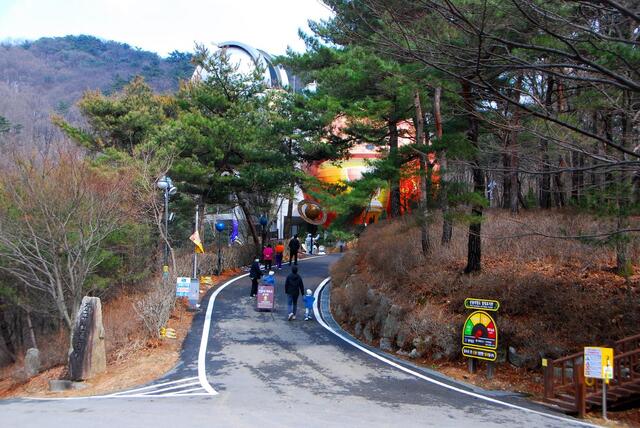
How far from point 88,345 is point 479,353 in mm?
8599

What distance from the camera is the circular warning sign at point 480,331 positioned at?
11219mm

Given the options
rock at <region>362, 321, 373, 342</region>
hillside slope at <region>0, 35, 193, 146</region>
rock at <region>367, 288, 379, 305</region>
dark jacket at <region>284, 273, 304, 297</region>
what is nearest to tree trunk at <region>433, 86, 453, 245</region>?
rock at <region>367, 288, 379, 305</region>

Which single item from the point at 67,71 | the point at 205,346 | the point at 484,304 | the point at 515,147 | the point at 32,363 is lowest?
the point at 32,363

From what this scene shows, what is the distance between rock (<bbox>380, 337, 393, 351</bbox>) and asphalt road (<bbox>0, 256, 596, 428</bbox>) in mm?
447

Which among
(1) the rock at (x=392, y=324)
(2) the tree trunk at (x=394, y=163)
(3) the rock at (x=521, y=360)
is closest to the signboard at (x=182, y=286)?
(1) the rock at (x=392, y=324)

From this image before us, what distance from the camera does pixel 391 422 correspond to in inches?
321

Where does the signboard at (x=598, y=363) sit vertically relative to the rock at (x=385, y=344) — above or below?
above

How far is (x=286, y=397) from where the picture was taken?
9586mm

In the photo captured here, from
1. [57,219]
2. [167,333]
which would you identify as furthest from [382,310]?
[57,219]

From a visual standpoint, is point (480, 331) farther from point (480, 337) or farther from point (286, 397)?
point (286, 397)

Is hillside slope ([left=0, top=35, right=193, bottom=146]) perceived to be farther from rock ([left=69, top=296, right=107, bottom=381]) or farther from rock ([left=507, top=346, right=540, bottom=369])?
rock ([left=507, top=346, right=540, bottom=369])

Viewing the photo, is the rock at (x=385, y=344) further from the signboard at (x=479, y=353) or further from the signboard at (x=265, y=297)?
the signboard at (x=265, y=297)

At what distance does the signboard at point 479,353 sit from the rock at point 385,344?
2.67m

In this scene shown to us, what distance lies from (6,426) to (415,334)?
8746 millimetres
